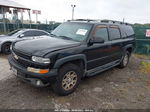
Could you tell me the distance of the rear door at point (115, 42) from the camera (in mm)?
4562

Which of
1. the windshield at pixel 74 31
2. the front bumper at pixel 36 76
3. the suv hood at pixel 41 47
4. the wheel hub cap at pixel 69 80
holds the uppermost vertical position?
the windshield at pixel 74 31

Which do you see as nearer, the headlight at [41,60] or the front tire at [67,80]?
the headlight at [41,60]

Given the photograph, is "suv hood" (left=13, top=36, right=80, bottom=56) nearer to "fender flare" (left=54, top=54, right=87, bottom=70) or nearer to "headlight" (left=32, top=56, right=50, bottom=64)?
"headlight" (left=32, top=56, right=50, bottom=64)

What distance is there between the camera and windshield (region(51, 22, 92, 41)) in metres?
3.70

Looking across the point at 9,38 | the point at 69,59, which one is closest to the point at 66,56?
the point at 69,59

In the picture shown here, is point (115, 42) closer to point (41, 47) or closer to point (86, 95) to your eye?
point (86, 95)

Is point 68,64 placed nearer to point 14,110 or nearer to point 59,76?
point 59,76

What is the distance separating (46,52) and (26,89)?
1.41m

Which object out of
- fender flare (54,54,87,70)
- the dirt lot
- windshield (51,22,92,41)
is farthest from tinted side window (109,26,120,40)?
fender flare (54,54,87,70)

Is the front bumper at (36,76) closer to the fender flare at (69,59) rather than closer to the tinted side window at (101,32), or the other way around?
the fender flare at (69,59)

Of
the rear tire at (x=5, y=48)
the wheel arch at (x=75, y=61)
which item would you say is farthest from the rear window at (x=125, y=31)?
the rear tire at (x=5, y=48)

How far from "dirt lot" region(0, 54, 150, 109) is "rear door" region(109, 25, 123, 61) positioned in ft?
2.89

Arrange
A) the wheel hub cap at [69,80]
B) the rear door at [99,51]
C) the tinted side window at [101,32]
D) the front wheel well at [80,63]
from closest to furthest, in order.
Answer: the wheel hub cap at [69,80]
the front wheel well at [80,63]
the rear door at [99,51]
the tinted side window at [101,32]

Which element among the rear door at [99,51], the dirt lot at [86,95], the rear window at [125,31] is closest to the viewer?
the dirt lot at [86,95]
